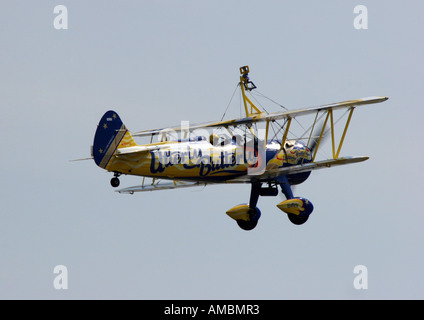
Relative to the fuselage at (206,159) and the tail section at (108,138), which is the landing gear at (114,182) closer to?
the fuselage at (206,159)

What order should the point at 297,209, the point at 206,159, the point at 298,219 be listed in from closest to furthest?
the point at 206,159 < the point at 297,209 < the point at 298,219

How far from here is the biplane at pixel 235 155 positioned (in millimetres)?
32188

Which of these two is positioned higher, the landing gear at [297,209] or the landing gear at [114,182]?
the landing gear at [114,182]

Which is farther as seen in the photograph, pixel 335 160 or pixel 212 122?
pixel 212 122

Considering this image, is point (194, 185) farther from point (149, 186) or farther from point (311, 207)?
point (311, 207)

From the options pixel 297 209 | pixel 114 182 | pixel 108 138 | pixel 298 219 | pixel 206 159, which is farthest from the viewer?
pixel 298 219

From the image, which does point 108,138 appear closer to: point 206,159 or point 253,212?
point 206,159

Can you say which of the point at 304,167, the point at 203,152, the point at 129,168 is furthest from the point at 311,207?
the point at 129,168

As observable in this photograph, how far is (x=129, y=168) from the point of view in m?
32.3

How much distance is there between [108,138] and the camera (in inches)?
1259

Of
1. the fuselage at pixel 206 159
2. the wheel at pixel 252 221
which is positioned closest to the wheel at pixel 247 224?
the wheel at pixel 252 221

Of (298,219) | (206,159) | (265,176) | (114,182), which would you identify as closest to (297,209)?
(298,219)

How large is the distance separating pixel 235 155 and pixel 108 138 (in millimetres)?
4430

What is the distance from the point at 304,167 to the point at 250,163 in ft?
5.58
